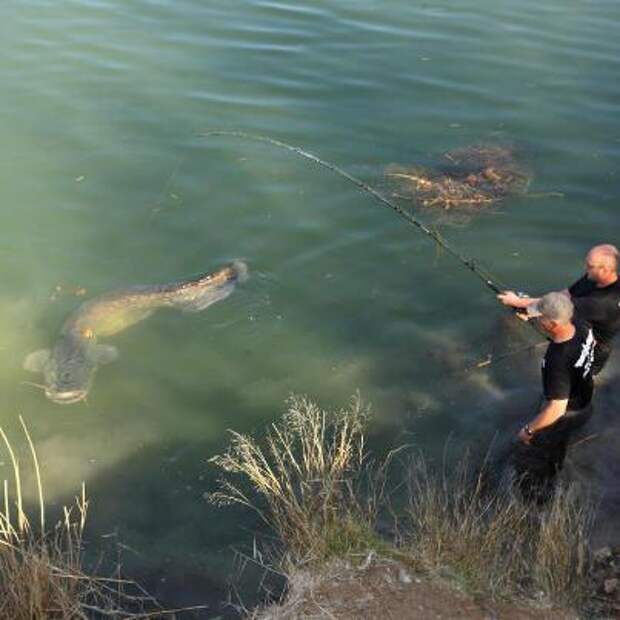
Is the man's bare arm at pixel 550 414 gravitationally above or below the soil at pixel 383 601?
above

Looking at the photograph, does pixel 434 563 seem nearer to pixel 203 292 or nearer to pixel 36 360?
pixel 203 292

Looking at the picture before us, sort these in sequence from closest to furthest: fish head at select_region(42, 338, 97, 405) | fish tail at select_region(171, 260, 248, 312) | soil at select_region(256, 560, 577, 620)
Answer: soil at select_region(256, 560, 577, 620)
fish head at select_region(42, 338, 97, 405)
fish tail at select_region(171, 260, 248, 312)

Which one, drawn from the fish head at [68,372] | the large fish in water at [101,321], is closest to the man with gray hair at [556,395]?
the large fish in water at [101,321]

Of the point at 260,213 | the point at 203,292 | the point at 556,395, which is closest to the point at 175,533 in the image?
the point at 203,292

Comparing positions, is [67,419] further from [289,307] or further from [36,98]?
[36,98]

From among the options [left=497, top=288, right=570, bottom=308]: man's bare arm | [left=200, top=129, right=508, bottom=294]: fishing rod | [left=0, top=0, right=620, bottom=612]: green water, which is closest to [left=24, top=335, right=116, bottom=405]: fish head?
[left=0, top=0, right=620, bottom=612]: green water

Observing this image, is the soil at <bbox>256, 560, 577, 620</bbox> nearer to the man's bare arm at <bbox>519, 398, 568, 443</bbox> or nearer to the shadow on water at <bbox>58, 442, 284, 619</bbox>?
the shadow on water at <bbox>58, 442, 284, 619</bbox>

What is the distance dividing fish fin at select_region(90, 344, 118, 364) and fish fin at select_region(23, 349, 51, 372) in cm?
47

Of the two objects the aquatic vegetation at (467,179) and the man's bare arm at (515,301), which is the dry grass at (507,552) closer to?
the man's bare arm at (515,301)

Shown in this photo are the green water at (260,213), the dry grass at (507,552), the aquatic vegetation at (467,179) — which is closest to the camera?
the dry grass at (507,552)

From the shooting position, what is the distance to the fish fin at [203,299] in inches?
335

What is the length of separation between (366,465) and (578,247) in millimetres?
4408

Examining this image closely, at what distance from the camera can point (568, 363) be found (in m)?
5.41

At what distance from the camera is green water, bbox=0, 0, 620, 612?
284 inches
